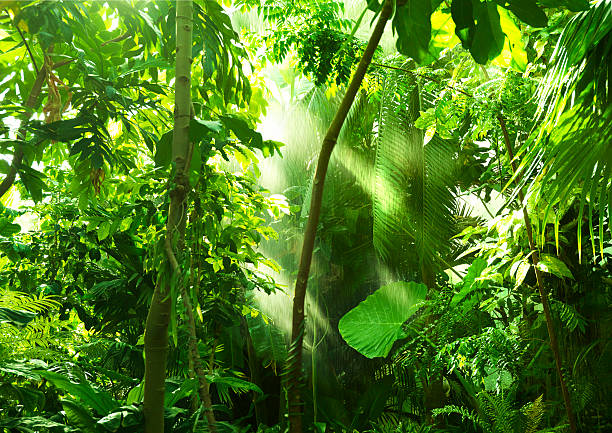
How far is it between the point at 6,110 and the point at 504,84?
186cm

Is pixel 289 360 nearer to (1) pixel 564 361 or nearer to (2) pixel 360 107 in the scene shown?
(1) pixel 564 361

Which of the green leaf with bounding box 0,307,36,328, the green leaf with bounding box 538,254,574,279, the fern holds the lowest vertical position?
the fern

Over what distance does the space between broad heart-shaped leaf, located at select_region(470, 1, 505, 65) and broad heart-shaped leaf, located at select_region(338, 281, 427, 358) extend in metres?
2.40

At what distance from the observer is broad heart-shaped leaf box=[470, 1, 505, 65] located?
0.96 metres

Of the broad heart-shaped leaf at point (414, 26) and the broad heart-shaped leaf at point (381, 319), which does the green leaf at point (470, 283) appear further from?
the broad heart-shaped leaf at point (414, 26)

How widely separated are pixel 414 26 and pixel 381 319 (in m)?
2.72

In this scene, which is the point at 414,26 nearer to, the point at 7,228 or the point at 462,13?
the point at 462,13

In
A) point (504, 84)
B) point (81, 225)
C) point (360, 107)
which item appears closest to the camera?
point (504, 84)

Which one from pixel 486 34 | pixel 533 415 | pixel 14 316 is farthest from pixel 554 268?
pixel 14 316

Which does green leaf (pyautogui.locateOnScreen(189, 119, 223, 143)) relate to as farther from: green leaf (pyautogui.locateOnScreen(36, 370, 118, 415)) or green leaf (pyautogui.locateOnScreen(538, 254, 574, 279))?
green leaf (pyautogui.locateOnScreen(538, 254, 574, 279))

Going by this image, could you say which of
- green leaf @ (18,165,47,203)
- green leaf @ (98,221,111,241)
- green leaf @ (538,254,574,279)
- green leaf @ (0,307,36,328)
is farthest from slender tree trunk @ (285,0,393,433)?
green leaf @ (538,254,574,279)

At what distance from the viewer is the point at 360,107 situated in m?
4.20

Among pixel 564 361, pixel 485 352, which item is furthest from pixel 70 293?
pixel 564 361

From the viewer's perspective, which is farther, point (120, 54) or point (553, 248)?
point (553, 248)
